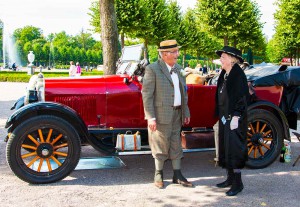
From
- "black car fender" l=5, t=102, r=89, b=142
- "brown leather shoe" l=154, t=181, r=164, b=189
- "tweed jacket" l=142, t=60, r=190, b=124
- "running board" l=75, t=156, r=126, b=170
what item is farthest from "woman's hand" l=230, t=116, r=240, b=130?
"running board" l=75, t=156, r=126, b=170

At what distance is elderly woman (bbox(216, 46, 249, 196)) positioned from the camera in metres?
4.67

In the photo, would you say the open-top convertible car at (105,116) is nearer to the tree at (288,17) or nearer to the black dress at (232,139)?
the black dress at (232,139)

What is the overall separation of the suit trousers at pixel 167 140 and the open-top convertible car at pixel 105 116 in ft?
1.22

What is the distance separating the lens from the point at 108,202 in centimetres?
445

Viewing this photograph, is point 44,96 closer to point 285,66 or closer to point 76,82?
point 76,82

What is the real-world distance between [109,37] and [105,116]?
16.9 feet

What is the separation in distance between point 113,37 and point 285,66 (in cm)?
533

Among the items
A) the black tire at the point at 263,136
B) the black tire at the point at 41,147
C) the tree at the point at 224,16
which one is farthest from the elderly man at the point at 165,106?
the tree at the point at 224,16

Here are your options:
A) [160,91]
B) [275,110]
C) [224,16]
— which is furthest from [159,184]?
[224,16]

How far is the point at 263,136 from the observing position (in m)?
5.98

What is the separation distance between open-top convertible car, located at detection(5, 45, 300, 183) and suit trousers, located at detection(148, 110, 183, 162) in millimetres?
371

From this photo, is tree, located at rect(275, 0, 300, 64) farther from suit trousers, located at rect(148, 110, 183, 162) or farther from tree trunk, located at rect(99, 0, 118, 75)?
suit trousers, located at rect(148, 110, 183, 162)

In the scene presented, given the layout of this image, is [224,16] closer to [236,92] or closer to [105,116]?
[105,116]

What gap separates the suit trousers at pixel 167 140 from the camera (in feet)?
16.2
